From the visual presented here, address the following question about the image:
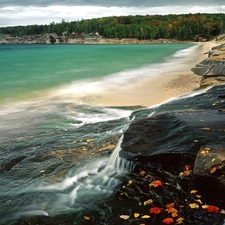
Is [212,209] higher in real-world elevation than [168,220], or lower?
higher

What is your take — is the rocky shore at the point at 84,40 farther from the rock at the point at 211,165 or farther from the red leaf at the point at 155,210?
the red leaf at the point at 155,210

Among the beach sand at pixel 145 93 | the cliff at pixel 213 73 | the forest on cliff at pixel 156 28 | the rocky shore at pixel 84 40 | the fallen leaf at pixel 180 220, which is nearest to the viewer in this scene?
the fallen leaf at pixel 180 220

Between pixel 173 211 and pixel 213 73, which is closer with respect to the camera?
pixel 173 211

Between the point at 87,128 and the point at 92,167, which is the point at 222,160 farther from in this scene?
the point at 87,128

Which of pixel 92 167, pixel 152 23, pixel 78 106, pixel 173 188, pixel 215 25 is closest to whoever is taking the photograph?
pixel 173 188

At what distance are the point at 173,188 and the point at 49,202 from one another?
7.81ft

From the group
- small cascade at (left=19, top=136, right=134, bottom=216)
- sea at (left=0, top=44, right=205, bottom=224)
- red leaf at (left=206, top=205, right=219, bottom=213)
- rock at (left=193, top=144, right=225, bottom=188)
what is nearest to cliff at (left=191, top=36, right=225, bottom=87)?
sea at (left=0, top=44, right=205, bottom=224)

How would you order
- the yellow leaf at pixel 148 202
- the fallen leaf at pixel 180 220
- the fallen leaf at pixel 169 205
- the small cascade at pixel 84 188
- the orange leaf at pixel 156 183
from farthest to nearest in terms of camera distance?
the orange leaf at pixel 156 183
the small cascade at pixel 84 188
the yellow leaf at pixel 148 202
the fallen leaf at pixel 169 205
the fallen leaf at pixel 180 220

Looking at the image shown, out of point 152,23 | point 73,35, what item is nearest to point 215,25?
point 152,23

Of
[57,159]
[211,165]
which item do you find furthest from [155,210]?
[57,159]

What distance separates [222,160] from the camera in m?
5.39

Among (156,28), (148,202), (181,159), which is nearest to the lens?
(148,202)

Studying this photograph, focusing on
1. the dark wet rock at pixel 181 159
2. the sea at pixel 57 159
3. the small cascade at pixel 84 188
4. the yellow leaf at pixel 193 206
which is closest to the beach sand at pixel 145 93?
the sea at pixel 57 159

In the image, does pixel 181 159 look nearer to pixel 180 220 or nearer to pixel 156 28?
pixel 180 220
